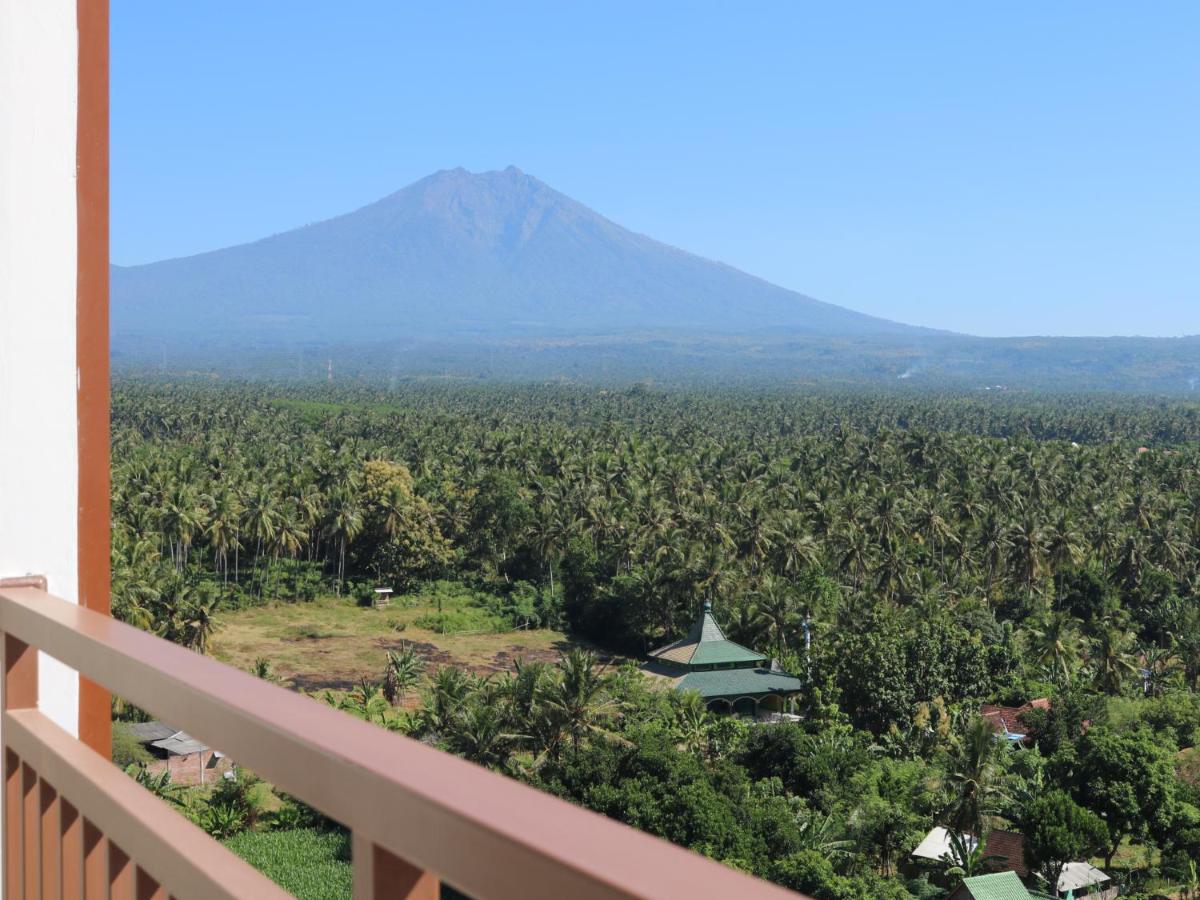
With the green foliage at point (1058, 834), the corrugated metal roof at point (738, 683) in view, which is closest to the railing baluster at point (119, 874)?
the green foliage at point (1058, 834)

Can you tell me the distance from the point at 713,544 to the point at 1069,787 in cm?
1751

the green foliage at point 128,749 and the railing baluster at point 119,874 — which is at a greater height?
the railing baluster at point 119,874

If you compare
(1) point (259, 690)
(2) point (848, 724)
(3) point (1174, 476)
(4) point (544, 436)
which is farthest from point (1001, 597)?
(1) point (259, 690)

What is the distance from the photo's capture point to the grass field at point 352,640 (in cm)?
2822

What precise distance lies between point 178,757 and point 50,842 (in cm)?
2068

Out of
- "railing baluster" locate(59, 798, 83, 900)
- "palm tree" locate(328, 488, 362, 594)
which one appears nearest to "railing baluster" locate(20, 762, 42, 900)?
"railing baluster" locate(59, 798, 83, 900)

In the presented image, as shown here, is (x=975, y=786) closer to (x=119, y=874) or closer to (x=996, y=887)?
(x=996, y=887)

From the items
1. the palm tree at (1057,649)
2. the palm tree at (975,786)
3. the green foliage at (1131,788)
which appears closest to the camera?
the palm tree at (975,786)

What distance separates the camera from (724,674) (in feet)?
84.7

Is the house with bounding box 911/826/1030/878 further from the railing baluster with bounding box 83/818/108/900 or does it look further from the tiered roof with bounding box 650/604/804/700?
the railing baluster with bounding box 83/818/108/900

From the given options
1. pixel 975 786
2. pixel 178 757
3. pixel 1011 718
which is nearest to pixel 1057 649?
pixel 1011 718

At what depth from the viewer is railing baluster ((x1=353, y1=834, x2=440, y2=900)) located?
0.89 metres

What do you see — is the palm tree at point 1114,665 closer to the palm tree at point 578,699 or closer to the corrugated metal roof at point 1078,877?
the corrugated metal roof at point 1078,877

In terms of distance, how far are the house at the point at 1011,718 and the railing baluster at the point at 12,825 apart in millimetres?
21255
